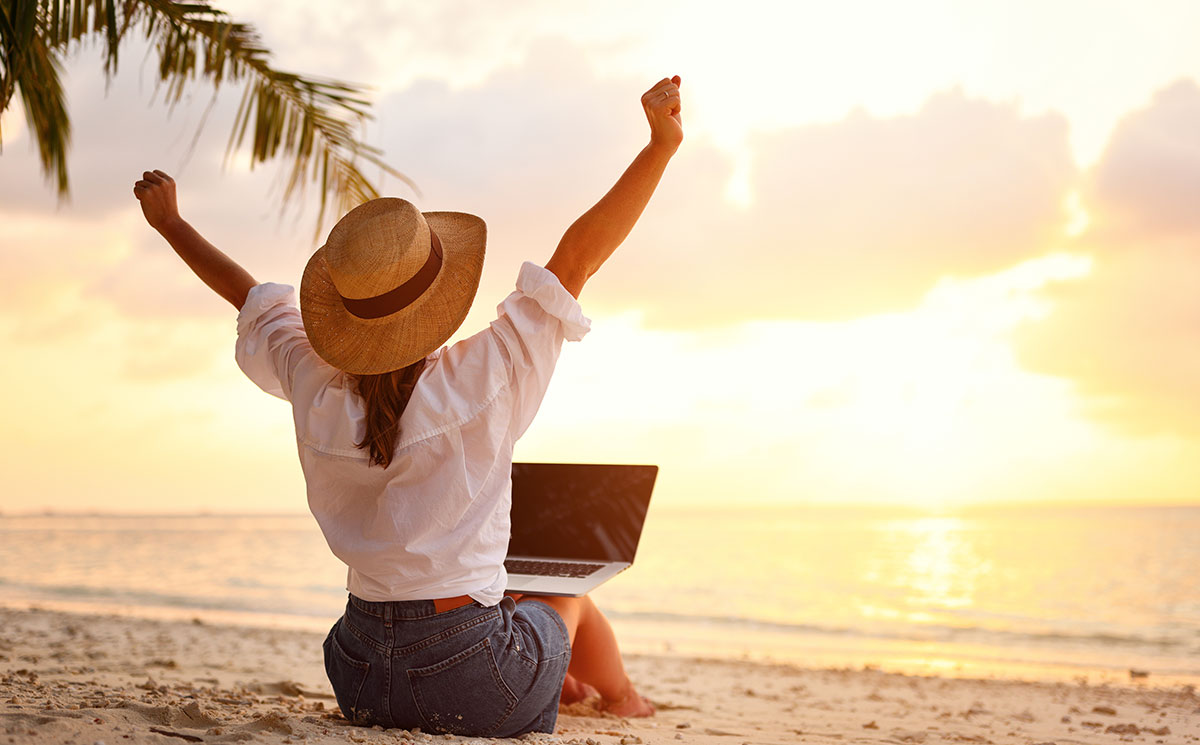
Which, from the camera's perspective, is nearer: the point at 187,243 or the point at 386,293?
the point at 386,293

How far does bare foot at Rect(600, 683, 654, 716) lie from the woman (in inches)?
34.0

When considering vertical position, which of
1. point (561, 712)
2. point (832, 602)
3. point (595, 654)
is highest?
point (595, 654)

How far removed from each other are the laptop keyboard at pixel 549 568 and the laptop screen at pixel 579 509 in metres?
0.03

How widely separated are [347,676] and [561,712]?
1.01 metres

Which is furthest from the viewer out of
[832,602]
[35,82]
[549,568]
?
[832,602]

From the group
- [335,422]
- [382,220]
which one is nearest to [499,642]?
[335,422]

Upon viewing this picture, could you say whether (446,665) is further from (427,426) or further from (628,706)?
(628,706)

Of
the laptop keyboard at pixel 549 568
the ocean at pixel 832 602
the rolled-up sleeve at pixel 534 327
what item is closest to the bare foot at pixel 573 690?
the laptop keyboard at pixel 549 568

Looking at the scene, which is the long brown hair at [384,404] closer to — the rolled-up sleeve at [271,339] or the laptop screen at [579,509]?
the rolled-up sleeve at [271,339]

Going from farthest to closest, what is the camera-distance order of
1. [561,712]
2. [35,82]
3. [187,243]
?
[35,82], [561,712], [187,243]

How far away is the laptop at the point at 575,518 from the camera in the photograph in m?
2.51

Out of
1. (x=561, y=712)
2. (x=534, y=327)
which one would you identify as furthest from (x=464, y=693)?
(x=561, y=712)

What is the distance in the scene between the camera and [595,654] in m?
2.68

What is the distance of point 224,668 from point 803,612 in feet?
24.3
